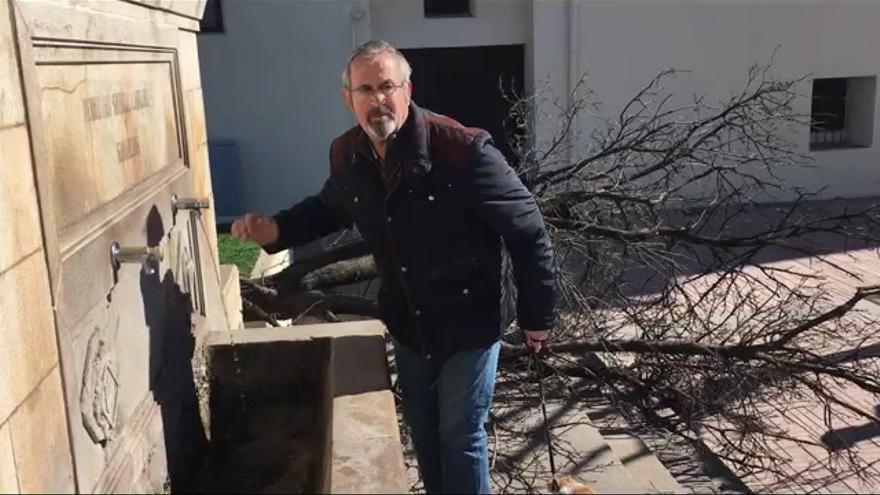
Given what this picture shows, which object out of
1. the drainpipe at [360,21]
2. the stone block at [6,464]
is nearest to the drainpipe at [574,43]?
the drainpipe at [360,21]

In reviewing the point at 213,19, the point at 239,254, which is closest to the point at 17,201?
the point at 239,254

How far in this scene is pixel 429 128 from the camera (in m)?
3.01

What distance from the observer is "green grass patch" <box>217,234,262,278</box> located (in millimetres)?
9070

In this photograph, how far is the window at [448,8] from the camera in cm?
1329

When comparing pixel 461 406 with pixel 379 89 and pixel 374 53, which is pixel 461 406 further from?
pixel 374 53

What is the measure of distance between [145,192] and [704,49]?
38.0ft

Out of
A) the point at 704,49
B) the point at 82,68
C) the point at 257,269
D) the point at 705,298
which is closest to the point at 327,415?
the point at 82,68

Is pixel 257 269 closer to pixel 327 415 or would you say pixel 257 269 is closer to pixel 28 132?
pixel 327 415

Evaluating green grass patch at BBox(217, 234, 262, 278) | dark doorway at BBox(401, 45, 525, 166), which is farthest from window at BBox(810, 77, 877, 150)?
green grass patch at BBox(217, 234, 262, 278)

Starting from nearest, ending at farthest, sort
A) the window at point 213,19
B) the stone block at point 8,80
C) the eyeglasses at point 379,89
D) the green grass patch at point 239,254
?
the stone block at point 8,80 < the eyeglasses at point 379,89 < the green grass patch at point 239,254 < the window at point 213,19

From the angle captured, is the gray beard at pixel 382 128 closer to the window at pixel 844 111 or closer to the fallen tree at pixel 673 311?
the fallen tree at pixel 673 311

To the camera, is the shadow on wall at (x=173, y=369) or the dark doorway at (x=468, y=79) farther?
the dark doorway at (x=468, y=79)

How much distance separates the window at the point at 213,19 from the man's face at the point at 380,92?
10.3 meters

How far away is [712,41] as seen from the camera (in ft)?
44.2
